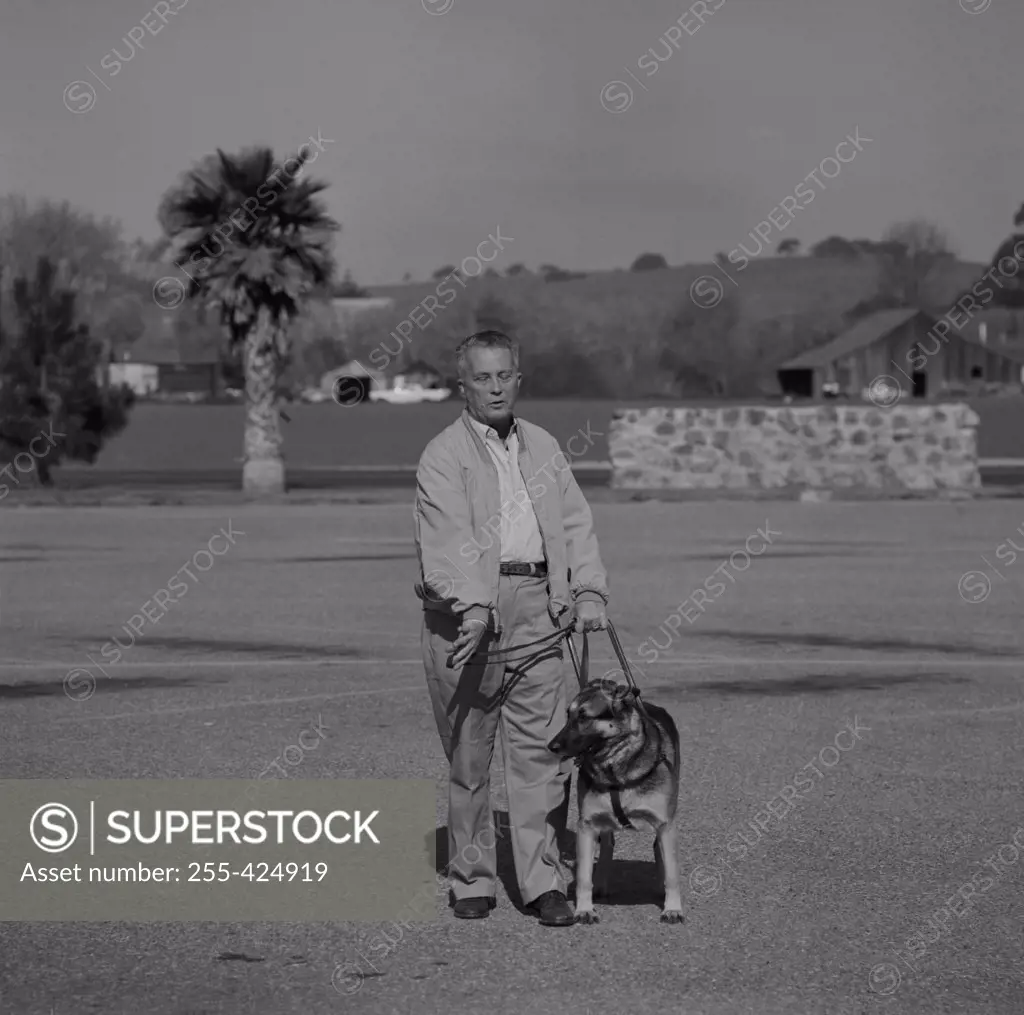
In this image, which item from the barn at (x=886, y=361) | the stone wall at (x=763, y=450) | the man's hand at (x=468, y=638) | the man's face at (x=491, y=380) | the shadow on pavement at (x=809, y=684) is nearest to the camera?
the man's hand at (x=468, y=638)

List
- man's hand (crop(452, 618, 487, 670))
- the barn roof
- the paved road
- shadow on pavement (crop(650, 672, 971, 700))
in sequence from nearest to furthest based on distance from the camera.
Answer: man's hand (crop(452, 618, 487, 670)) → shadow on pavement (crop(650, 672, 971, 700)) → the paved road → the barn roof

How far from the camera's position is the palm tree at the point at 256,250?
38.2 m

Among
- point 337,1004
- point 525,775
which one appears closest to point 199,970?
point 337,1004

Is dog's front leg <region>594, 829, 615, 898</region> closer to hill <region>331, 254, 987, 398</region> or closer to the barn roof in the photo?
hill <region>331, 254, 987, 398</region>

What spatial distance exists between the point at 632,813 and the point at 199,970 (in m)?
1.42

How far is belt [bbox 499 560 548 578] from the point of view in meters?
6.95

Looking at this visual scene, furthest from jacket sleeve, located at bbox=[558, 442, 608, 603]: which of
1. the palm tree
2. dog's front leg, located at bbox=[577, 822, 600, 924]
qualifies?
the palm tree

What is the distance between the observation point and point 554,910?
6.92 meters

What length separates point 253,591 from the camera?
19391 mm

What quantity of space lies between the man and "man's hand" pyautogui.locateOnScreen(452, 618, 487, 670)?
67 mm

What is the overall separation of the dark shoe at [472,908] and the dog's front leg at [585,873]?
1.02 feet

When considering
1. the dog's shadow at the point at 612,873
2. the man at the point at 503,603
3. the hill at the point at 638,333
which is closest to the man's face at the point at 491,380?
the man at the point at 503,603

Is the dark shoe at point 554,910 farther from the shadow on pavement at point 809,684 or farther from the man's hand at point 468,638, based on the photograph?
the shadow on pavement at point 809,684

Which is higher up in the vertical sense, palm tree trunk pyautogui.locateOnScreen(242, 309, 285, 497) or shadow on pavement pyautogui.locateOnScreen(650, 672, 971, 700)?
palm tree trunk pyautogui.locateOnScreen(242, 309, 285, 497)
